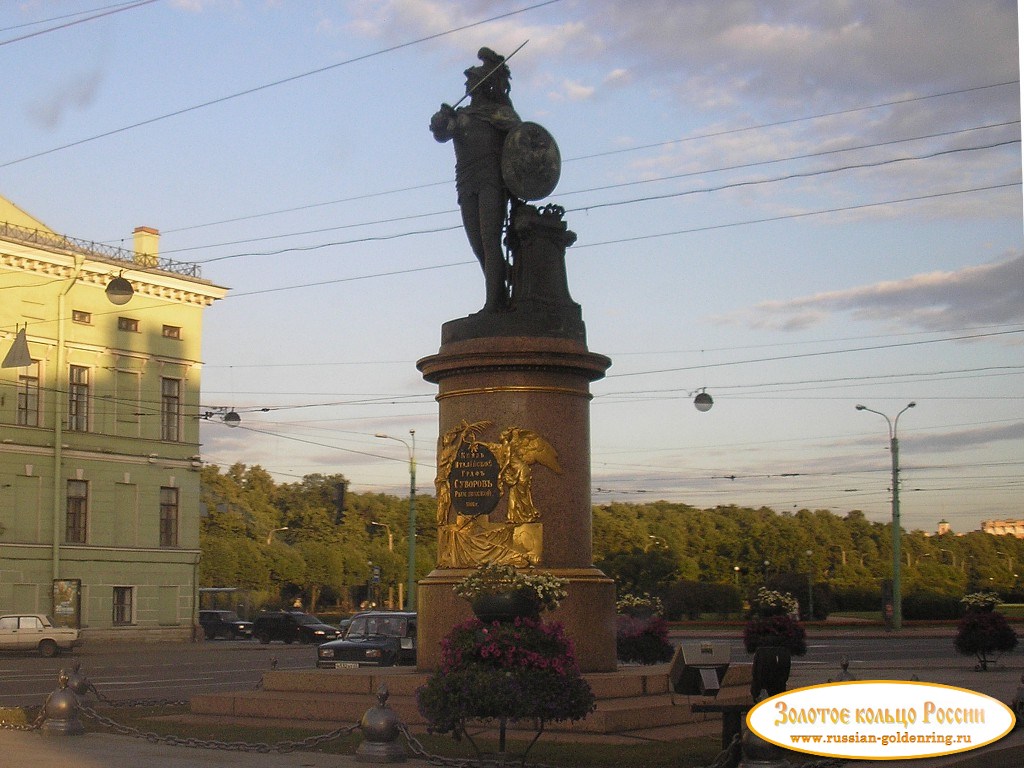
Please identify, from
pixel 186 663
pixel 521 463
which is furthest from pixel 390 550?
pixel 521 463

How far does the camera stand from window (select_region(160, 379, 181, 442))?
5469cm

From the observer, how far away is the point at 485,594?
14336mm

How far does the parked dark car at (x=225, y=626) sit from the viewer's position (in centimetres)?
6047

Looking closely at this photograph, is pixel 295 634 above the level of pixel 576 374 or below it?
below

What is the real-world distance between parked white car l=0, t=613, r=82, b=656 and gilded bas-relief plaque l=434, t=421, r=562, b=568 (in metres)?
29.8

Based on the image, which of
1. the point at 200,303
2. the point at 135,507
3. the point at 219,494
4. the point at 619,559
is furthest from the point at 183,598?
the point at 219,494

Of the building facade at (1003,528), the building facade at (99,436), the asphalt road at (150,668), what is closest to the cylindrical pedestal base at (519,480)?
the asphalt road at (150,668)

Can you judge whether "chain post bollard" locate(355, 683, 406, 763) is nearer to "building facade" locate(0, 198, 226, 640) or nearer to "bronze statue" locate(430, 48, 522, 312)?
"bronze statue" locate(430, 48, 522, 312)

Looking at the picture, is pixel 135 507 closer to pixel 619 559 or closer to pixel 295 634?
pixel 295 634

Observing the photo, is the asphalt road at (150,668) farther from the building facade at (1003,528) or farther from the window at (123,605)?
the building facade at (1003,528)

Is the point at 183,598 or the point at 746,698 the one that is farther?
the point at 183,598

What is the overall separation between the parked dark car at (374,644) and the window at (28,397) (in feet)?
81.0

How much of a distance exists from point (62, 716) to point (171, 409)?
39.9 m

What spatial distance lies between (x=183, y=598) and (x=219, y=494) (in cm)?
5139
